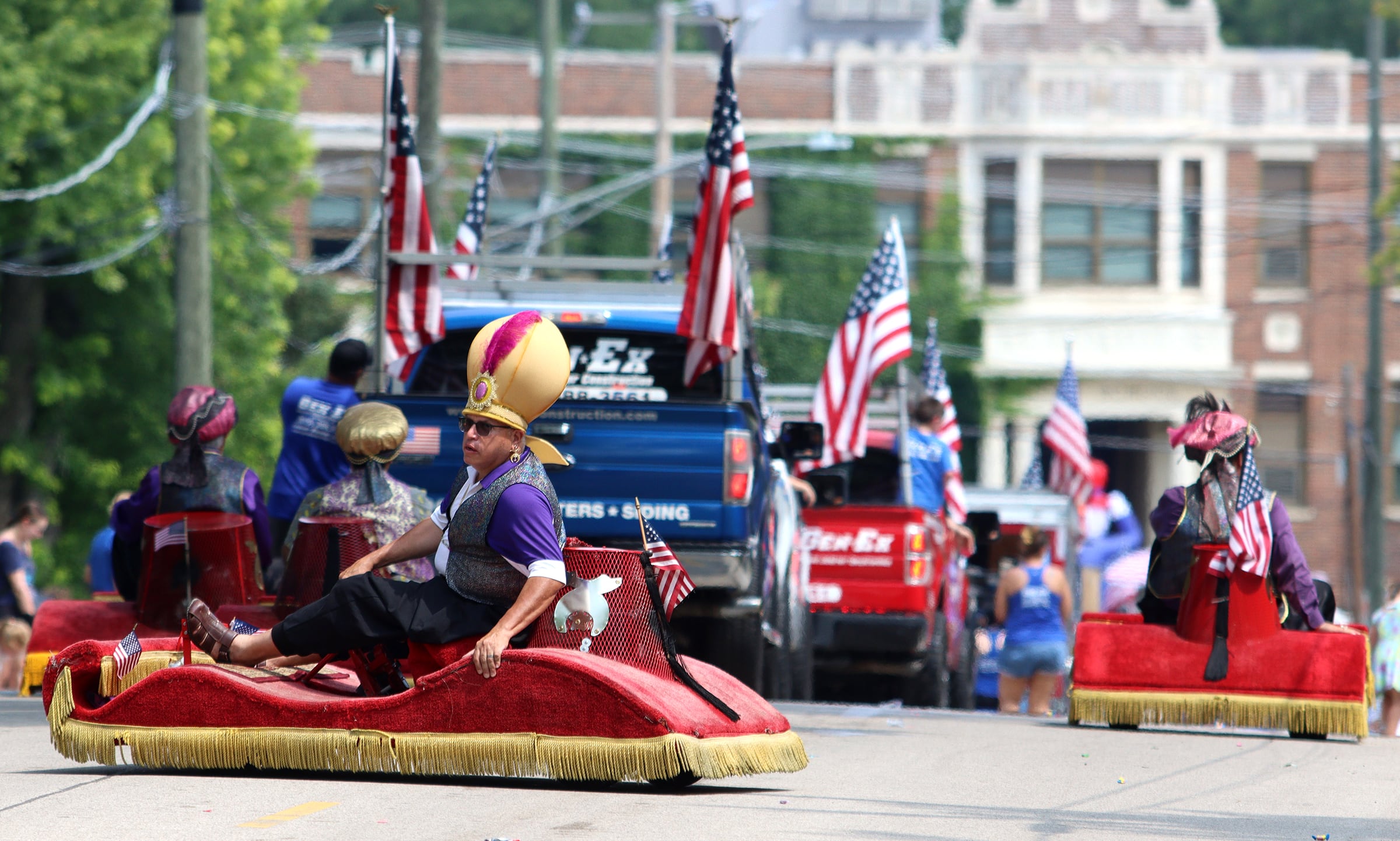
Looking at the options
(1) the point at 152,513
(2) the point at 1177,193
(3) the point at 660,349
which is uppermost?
(2) the point at 1177,193

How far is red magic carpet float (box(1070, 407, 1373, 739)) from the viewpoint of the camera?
12.0 metres

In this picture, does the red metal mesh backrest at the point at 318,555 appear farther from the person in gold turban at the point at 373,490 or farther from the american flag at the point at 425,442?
the american flag at the point at 425,442

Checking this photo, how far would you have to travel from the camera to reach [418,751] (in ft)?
24.7

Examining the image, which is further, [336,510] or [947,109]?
[947,109]

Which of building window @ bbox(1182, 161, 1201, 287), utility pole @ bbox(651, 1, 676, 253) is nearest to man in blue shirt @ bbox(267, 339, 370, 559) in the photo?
utility pole @ bbox(651, 1, 676, 253)

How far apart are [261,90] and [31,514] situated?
15.0 meters

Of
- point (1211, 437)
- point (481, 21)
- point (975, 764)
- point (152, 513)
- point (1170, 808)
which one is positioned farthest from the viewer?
point (481, 21)

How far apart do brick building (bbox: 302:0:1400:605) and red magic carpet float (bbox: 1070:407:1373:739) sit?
29496 mm

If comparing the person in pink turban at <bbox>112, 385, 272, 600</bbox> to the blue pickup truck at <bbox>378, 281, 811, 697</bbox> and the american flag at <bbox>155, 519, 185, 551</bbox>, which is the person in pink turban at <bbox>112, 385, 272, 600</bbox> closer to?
the american flag at <bbox>155, 519, 185, 551</bbox>

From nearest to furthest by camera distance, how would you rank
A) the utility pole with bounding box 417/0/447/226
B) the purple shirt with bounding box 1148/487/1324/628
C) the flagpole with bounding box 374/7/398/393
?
the purple shirt with bounding box 1148/487/1324/628, the flagpole with bounding box 374/7/398/393, the utility pole with bounding box 417/0/447/226

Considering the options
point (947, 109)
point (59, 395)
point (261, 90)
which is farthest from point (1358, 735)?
point (947, 109)

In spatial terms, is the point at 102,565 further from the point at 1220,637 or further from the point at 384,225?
the point at 1220,637

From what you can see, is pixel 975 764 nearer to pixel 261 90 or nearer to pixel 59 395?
pixel 59 395

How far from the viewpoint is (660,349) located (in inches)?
500
